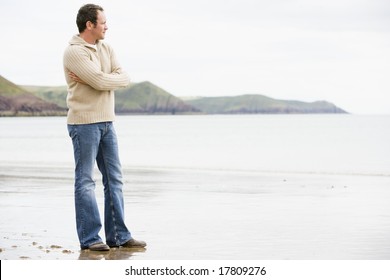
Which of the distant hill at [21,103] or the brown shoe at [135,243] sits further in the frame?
the distant hill at [21,103]

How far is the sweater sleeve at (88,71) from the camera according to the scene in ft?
21.6

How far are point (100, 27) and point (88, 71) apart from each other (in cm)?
37

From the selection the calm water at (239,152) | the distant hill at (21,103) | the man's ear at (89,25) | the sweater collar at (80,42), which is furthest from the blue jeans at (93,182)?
the distant hill at (21,103)

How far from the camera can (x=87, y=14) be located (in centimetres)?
659

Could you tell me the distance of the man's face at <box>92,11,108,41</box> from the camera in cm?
658

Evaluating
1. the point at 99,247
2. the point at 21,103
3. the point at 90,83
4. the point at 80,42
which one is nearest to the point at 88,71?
the point at 90,83

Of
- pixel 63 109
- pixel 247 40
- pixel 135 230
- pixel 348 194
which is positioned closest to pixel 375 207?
pixel 348 194

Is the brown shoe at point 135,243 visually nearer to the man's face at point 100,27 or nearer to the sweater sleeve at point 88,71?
the sweater sleeve at point 88,71

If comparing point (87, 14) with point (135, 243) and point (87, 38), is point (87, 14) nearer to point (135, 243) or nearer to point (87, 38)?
point (87, 38)

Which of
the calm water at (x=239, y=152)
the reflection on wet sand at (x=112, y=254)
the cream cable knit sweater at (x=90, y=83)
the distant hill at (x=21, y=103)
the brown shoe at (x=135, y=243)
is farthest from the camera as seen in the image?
the distant hill at (x=21, y=103)

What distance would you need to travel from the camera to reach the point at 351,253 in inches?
261

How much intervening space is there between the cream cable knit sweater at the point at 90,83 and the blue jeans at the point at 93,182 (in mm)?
101

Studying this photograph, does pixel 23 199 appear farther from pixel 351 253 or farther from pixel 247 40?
pixel 247 40
